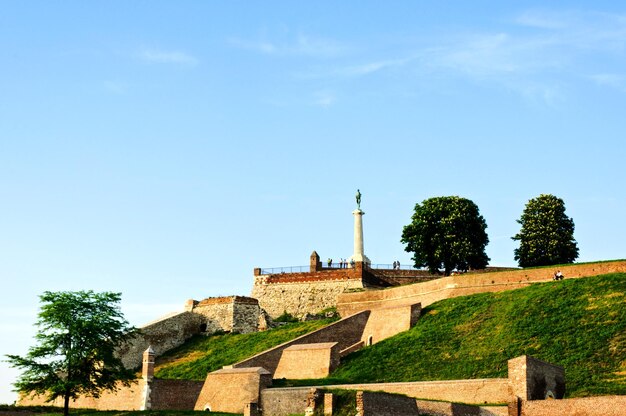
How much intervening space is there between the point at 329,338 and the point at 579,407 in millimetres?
24940

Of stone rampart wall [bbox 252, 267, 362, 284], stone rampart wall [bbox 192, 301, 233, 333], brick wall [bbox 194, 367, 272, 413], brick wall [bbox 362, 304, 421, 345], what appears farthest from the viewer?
stone rampart wall [bbox 252, 267, 362, 284]

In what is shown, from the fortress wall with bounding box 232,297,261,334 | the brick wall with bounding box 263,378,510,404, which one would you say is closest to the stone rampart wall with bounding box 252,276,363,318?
the fortress wall with bounding box 232,297,261,334

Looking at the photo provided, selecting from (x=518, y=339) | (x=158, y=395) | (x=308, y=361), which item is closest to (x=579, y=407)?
(x=518, y=339)

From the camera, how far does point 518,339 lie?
59.5 meters

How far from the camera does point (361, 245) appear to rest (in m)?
85.2

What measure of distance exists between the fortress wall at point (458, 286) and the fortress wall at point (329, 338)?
395cm

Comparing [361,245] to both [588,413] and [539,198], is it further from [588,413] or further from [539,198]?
[588,413]

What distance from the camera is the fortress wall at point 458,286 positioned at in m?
67.2

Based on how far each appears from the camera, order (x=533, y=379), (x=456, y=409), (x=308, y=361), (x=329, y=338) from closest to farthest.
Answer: (x=456, y=409) < (x=533, y=379) < (x=308, y=361) < (x=329, y=338)

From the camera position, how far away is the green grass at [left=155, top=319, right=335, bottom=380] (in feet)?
232

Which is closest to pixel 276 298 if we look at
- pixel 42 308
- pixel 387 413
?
pixel 42 308

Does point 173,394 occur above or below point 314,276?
below

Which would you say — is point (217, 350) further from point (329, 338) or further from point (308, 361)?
point (308, 361)

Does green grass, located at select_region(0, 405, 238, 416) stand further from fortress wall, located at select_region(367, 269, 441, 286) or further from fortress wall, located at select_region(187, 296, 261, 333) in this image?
fortress wall, located at select_region(367, 269, 441, 286)
